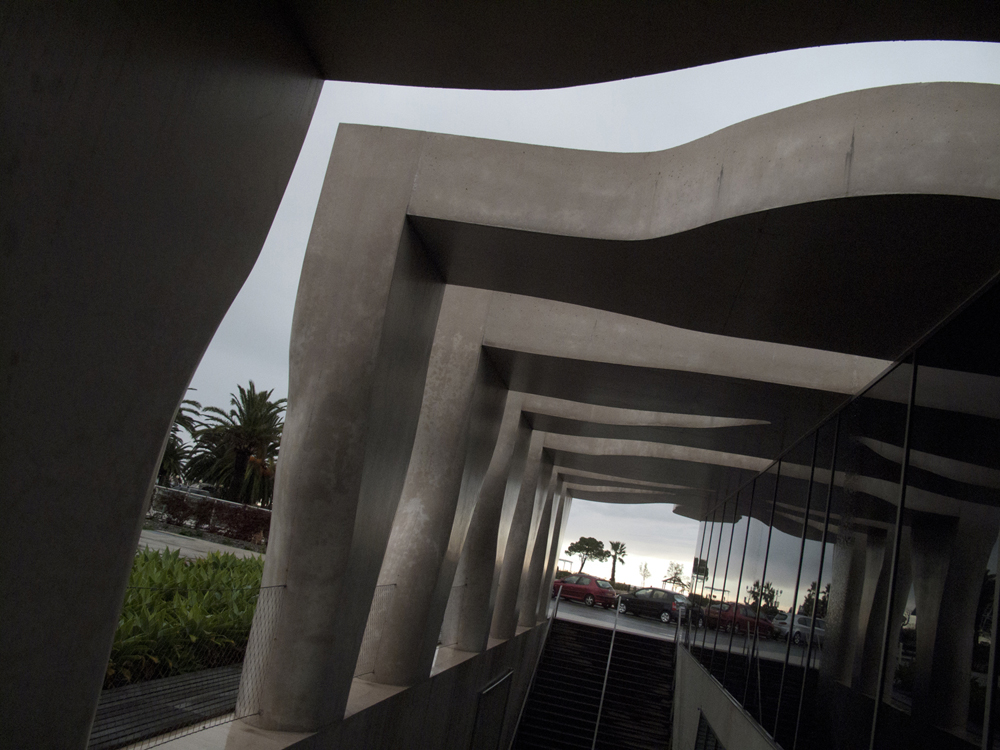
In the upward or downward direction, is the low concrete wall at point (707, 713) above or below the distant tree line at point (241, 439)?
below

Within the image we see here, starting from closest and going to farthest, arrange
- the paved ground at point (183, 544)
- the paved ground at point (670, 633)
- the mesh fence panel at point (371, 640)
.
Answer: the paved ground at point (670, 633) → the mesh fence panel at point (371, 640) → the paved ground at point (183, 544)

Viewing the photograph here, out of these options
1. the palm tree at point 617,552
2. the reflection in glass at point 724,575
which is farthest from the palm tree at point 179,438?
the palm tree at point 617,552

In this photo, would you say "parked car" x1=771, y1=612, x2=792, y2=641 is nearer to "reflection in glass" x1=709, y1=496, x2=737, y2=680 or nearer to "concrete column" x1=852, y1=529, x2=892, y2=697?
"concrete column" x1=852, y1=529, x2=892, y2=697

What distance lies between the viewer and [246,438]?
3341cm

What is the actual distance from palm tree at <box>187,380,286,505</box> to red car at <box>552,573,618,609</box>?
613 inches

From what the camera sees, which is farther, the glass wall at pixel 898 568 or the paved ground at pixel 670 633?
the paved ground at pixel 670 633

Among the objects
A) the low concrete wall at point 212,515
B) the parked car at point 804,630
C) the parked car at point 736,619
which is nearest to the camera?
the parked car at point 804,630

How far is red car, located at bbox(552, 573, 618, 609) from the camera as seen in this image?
131 feet

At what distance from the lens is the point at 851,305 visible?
21.3 ft

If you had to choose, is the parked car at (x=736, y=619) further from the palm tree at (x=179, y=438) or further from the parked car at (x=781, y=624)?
the palm tree at (x=179, y=438)

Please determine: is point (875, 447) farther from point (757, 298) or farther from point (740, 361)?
point (740, 361)

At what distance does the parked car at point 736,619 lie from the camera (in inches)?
424

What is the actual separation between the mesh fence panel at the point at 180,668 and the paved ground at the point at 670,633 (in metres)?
5.19

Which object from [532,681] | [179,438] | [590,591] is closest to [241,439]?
[179,438]
